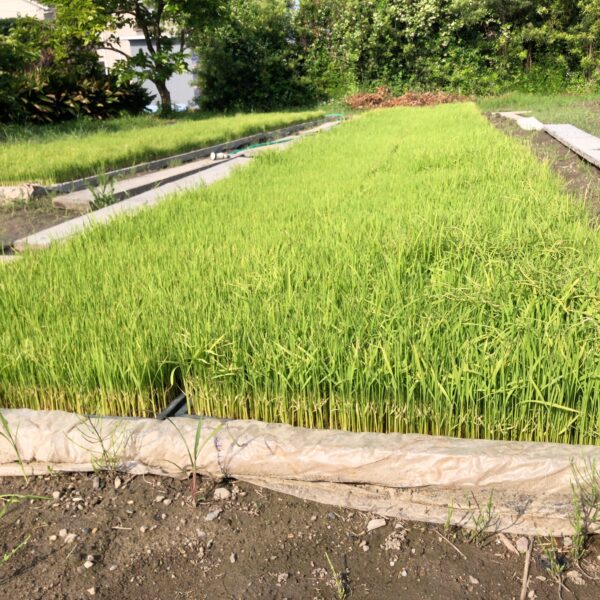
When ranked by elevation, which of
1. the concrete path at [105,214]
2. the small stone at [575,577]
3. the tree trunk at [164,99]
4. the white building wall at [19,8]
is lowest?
the small stone at [575,577]

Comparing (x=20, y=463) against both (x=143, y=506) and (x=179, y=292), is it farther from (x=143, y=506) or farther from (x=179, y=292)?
(x=179, y=292)

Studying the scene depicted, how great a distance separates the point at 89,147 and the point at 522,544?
24.6ft

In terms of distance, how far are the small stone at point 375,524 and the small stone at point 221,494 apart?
0.39 metres

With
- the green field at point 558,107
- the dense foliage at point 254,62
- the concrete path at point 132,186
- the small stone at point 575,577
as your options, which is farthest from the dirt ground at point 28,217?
the dense foliage at point 254,62

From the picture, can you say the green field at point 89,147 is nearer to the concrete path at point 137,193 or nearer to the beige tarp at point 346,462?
the concrete path at point 137,193

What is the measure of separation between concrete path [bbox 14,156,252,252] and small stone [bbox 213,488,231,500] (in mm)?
2268

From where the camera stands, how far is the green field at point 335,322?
5.83ft

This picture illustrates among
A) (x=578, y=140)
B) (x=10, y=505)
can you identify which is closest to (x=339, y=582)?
(x=10, y=505)

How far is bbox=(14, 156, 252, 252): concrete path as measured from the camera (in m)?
3.92

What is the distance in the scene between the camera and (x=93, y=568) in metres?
1.43

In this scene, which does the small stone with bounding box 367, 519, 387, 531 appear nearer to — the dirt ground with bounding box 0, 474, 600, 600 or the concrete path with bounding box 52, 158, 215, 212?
the dirt ground with bounding box 0, 474, 600, 600

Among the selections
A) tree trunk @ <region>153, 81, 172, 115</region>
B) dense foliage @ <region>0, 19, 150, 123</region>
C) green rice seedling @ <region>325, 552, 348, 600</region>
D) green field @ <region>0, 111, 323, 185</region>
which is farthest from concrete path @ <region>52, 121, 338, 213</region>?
tree trunk @ <region>153, 81, 172, 115</region>

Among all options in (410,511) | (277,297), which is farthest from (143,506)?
(277,297)

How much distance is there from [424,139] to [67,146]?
457 centimetres
